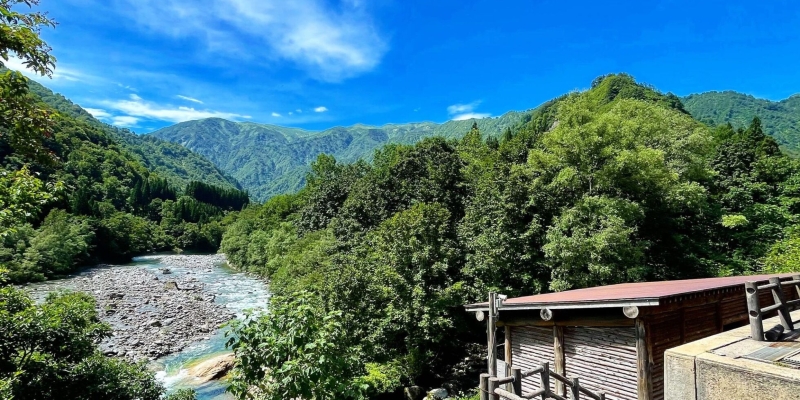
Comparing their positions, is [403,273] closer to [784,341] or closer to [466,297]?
[466,297]

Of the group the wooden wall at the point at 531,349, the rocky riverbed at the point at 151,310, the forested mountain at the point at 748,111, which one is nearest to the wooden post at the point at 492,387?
the wooden wall at the point at 531,349

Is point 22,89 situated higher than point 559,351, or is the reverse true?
point 22,89

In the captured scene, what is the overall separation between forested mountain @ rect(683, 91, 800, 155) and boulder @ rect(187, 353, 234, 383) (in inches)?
4497

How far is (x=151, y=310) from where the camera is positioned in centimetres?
3316

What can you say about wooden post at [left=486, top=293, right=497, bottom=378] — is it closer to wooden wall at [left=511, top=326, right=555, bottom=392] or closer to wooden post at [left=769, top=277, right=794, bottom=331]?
wooden wall at [left=511, top=326, right=555, bottom=392]

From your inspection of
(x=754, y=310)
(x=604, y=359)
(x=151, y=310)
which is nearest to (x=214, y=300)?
(x=151, y=310)

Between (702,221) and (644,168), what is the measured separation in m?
10.4

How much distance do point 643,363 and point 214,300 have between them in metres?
38.1

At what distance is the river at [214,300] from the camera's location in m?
18.9

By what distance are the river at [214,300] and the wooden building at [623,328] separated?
7005 millimetres

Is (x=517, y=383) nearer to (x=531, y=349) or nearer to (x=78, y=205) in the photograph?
(x=531, y=349)

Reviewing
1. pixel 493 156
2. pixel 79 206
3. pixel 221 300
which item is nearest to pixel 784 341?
pixel 493 156

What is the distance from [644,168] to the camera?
61.9 ft

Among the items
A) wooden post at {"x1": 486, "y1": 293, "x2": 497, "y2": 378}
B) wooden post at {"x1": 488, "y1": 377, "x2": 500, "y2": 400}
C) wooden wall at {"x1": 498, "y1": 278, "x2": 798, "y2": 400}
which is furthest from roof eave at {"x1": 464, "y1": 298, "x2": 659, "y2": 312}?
wooden post at {"x1": 488, "y1": 377, "x2": 500, "y2": 400}
